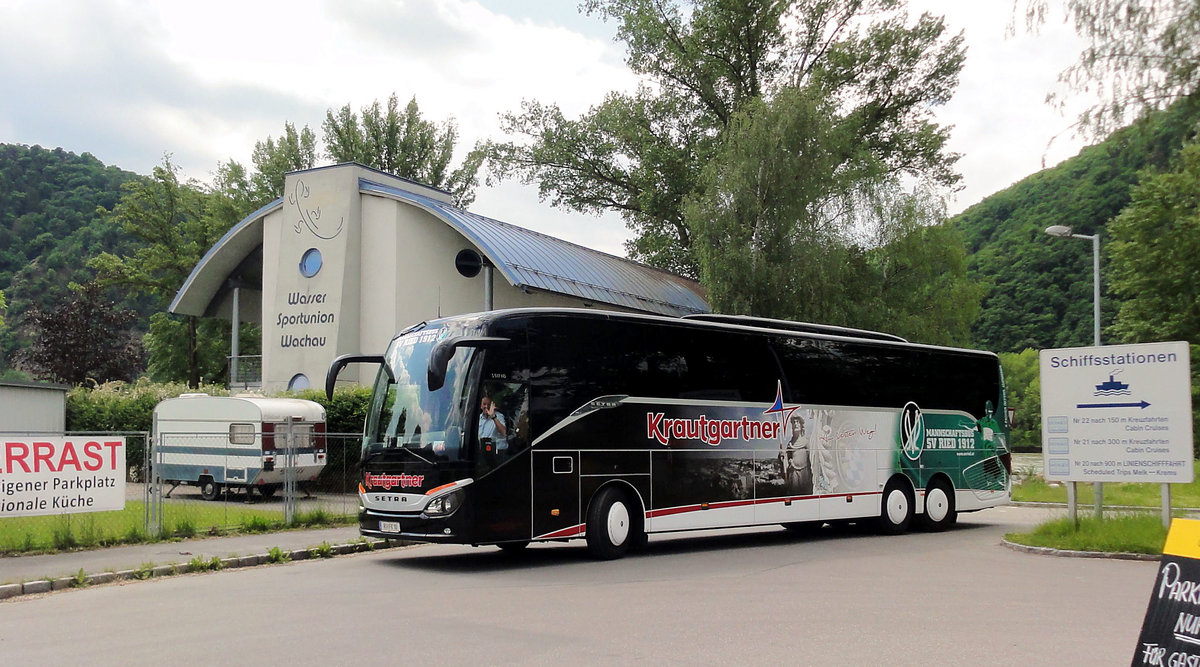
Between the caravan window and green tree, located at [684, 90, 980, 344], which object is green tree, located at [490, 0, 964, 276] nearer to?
green tree, located at [684, 90, 980, 344]

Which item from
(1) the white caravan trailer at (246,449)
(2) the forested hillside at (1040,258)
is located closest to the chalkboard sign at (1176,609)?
(1) the white caravan trailer at (246,449)

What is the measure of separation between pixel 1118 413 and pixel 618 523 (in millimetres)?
7675

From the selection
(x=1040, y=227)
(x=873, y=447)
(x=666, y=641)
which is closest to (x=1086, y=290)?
(x=1040, y=227)

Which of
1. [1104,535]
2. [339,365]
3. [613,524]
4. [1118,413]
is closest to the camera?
[613,524]

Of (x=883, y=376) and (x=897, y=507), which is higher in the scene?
(x=883, y=376)

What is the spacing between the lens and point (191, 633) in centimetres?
859

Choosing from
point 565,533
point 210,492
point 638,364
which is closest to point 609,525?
point 565,533

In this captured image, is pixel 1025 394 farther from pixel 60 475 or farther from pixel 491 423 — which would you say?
pixel 60 475

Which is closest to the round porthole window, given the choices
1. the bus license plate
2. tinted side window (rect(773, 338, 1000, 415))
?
tinted side window (rect(773, 338, 1000, 415))

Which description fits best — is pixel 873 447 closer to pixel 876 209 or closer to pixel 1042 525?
pixel 1042 525

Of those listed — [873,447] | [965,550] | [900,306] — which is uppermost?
[900,306]

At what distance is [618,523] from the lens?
14445 millimetres

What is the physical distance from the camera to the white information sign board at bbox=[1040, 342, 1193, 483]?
48.6ft

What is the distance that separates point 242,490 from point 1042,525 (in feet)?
55.9
